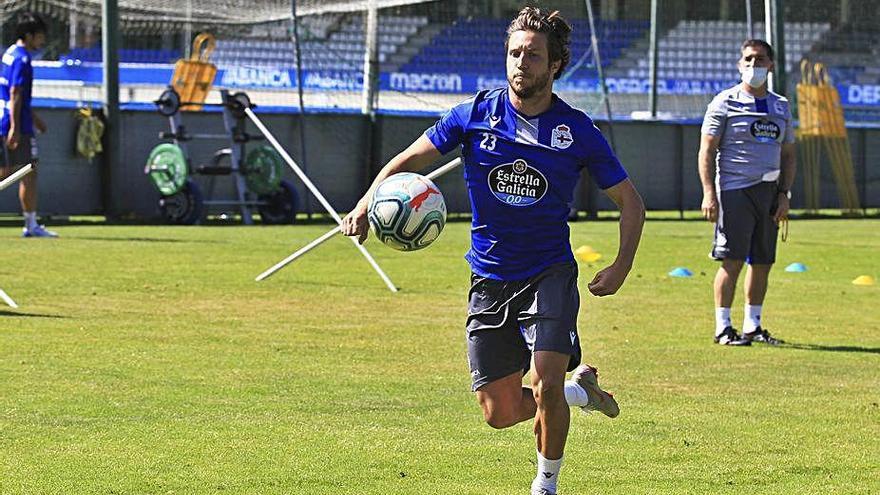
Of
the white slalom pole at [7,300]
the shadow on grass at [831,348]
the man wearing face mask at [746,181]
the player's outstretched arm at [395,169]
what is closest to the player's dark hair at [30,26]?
the white slalom pole at [7,300]

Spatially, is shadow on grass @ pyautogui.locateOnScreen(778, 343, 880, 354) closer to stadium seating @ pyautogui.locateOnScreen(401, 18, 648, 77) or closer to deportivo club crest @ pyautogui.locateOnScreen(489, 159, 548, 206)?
deportivo club crest @ pyautogui.locateOnScreen(489, 159, 548, 206)

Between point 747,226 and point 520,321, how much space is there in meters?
5.77

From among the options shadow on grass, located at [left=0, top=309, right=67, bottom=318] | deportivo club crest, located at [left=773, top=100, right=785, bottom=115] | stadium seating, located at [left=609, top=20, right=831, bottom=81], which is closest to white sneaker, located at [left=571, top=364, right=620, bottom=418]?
deportivo club crest, located at [left=773, top=100, right=785, bottom=115]

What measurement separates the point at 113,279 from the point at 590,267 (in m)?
5.44

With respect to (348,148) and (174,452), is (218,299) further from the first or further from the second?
(348,148)

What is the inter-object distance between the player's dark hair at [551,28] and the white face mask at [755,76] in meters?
5.54

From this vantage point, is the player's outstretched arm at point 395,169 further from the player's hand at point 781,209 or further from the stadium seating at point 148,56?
the stadium seating at point 148,56

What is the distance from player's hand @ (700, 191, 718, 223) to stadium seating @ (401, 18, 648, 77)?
20276mm

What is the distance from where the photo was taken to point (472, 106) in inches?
260

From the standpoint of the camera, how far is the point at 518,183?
6465mm

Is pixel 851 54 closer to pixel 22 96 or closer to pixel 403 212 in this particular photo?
pixel 22 96

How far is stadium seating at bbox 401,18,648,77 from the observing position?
1276 inches

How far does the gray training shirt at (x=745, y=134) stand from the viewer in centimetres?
1194

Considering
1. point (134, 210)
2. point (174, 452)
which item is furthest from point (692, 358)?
point (134, 210)
